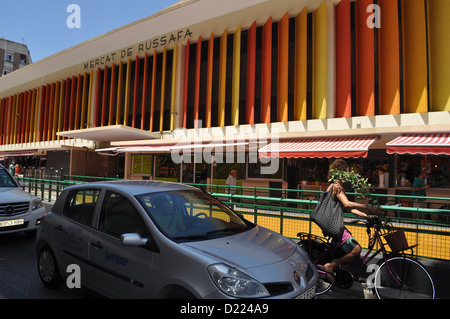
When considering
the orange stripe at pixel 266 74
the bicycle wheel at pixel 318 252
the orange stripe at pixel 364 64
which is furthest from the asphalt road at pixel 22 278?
the orange stripe at pixel 364 64

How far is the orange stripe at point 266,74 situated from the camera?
46.0ft

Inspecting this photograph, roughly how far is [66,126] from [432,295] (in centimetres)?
2635

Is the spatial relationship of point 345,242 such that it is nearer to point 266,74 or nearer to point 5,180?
point 5,180

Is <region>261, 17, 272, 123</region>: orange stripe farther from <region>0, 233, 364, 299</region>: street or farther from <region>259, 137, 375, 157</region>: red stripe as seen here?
<region>0, 233, 364, 299</region>: street

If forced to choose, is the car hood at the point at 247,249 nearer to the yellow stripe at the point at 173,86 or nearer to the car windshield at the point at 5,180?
the car windshield at the point at 5,180

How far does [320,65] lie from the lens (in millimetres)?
12742

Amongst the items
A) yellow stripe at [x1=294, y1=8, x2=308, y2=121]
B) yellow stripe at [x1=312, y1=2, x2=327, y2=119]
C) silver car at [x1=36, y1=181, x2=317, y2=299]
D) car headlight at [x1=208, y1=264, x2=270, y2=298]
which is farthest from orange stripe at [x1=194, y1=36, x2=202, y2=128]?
car headlight at [x1=208, y1=264, x2=270, y2=298]

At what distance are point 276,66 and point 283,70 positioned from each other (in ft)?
1.91

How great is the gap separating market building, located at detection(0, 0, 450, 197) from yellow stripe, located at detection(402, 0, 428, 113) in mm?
38

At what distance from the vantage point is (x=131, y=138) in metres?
17.8

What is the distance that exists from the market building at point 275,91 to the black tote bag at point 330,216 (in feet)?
21.1

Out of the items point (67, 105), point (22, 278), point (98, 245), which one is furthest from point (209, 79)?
point (67, 105)

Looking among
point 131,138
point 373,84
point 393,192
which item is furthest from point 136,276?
point 131,138
